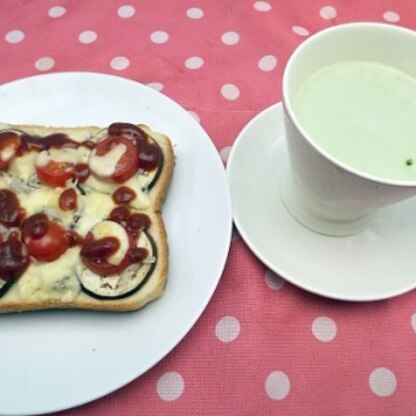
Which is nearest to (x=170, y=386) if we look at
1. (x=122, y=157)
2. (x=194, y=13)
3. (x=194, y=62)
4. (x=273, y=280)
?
(x=273, y=280)

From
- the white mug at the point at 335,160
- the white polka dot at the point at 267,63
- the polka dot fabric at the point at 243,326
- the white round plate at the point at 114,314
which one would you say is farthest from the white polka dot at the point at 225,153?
the white polka dot at the point at 267,63

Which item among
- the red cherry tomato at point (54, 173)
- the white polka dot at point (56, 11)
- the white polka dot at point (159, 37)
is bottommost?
the red cherry tomato at point (54, 173)

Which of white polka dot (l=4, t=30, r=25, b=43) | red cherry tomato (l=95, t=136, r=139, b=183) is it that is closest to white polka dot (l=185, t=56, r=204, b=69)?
red cherry tomato (l=95, t=136, r=139, b=183)

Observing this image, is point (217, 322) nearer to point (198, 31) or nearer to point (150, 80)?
point (150, 80)

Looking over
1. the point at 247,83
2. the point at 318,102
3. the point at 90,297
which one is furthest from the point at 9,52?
the point at 318,102

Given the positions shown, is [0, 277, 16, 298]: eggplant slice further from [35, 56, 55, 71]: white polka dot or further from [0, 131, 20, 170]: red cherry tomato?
[35, 56, 55, 71]: white polka dot

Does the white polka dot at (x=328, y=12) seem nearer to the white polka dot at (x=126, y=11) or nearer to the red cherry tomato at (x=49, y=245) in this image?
the white polka dot at (x=126, y=11)
